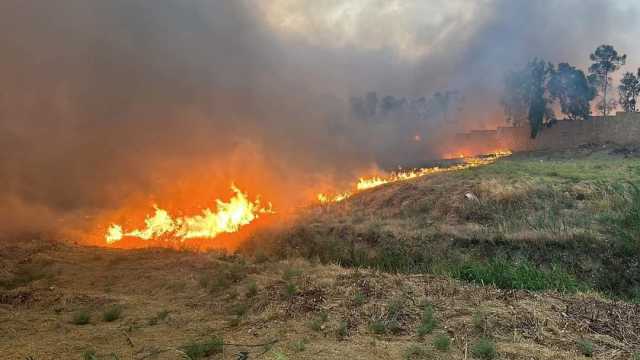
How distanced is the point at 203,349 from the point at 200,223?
2008cm

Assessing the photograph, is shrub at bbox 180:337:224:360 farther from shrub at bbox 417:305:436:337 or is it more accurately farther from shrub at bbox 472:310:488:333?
shrub at bbox 472:310:488:333

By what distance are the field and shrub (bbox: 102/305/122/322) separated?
37 millimetres

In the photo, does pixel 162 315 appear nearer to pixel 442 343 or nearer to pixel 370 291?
pixel 370 291

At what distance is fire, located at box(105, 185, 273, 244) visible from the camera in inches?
1096

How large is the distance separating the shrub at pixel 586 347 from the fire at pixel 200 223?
21726 millimetres

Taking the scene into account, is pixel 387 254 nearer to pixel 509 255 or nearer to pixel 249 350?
pixel 509 255

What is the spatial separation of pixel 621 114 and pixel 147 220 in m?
49.3

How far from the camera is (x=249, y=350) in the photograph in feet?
35.1

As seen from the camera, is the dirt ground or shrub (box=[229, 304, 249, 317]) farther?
shrub (box=[229, 304, 249, 317])

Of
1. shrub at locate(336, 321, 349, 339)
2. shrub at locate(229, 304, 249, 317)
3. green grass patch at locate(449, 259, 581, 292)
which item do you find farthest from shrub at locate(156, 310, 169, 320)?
green grass patch at locate(449, 259, 581, 292)

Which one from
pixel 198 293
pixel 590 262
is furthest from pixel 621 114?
pixel 198 293

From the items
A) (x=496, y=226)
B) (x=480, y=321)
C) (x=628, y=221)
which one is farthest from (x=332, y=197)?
(x=480, y=321)

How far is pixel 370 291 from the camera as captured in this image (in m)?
13.8

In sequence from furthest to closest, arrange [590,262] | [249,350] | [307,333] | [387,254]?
[387,254] < [590,262] < [307,333] < [249,350]
